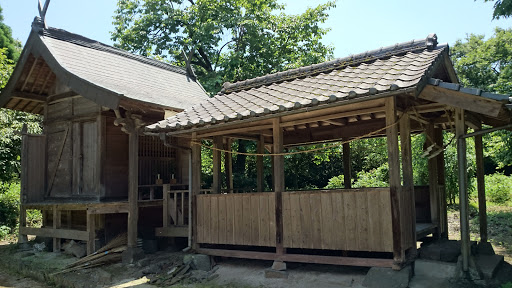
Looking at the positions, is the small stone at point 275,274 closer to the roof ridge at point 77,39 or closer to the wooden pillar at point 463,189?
the wooden pillar at point 463,189

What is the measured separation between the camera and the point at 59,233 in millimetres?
10055

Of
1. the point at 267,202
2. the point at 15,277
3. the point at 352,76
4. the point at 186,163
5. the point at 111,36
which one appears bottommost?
the point at 15,277

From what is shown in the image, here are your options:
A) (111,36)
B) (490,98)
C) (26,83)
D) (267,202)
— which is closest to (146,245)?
(267,202)

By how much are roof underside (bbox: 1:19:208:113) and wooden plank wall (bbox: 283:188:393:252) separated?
426cm

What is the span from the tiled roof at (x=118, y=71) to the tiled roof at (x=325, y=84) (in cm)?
146

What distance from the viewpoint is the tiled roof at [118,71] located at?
9.37 m

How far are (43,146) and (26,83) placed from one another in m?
1.87

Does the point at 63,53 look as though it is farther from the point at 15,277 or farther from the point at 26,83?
the point at 15,277

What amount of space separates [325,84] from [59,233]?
7.71 m

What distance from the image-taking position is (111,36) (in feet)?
65.8

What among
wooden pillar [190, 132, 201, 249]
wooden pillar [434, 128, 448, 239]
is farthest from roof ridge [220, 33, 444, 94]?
wooden pillar [434, 128, 448, 239]

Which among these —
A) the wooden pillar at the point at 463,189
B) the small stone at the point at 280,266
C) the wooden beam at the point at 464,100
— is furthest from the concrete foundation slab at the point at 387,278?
the wooden beam at the point at 464,100

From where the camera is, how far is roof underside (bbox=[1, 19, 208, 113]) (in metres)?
9.02

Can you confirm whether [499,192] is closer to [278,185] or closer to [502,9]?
[502,9]
